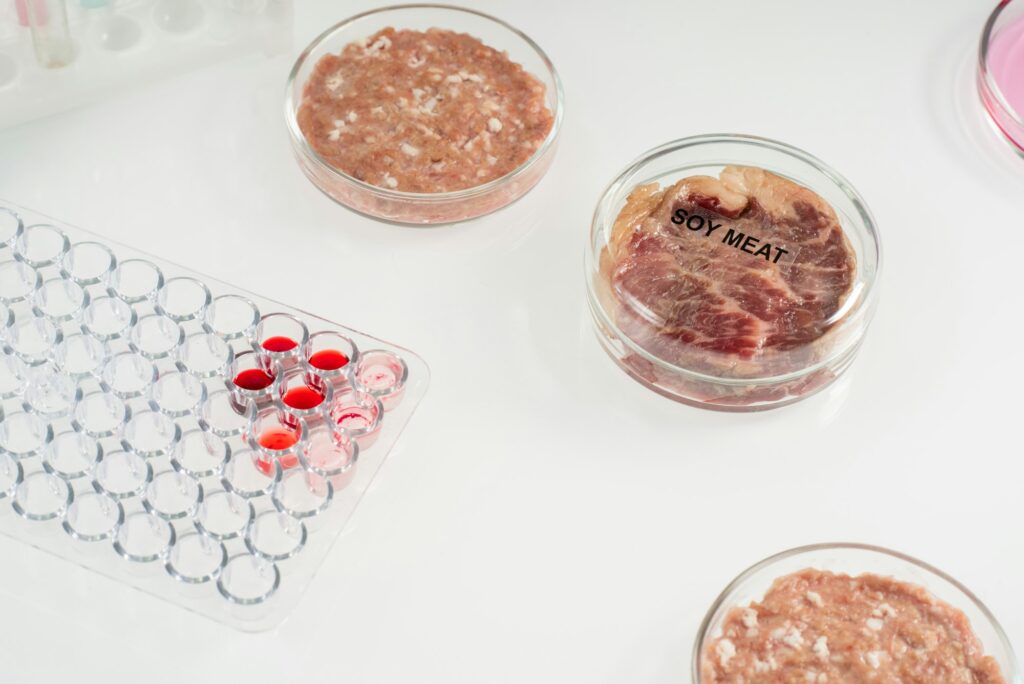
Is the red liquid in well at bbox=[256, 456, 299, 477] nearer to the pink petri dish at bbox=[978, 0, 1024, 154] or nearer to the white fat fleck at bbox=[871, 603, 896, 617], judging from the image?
the white fat fleck at bbox=[871, 603, 896, 617]

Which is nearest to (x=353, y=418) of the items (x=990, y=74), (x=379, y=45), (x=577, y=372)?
(x=577, y=372)

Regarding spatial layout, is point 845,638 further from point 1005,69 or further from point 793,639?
point 1005,69

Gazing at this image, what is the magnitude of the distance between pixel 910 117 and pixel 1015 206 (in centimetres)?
17

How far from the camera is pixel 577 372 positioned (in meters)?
1.41

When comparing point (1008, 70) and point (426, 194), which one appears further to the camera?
point (1008, 70)

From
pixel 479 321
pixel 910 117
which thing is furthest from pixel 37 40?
pixel 910 117

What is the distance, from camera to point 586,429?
136 centimetres

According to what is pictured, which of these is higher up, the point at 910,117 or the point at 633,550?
the point at 910,117

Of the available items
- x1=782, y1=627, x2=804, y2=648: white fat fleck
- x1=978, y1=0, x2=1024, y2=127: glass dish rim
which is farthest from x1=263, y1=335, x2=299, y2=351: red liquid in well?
x1=978, y1=0, x2=1024, y2=127: glass dish rim

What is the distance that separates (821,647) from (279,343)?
1.96ft

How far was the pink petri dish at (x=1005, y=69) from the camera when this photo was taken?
1561mm

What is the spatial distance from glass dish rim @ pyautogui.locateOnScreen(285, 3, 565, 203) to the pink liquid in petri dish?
0.51 meters

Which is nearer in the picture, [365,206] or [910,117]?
[365,206]

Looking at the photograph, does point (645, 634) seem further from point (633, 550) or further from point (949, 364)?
point (949, 364)
